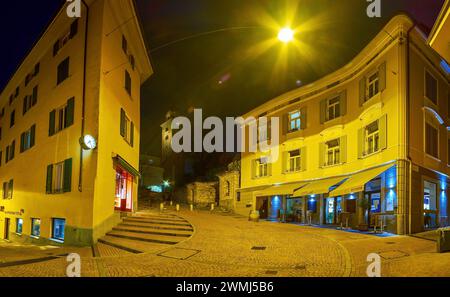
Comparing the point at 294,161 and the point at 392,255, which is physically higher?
the point at 294,161

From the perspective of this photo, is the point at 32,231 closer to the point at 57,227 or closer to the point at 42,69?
the point at 57,227

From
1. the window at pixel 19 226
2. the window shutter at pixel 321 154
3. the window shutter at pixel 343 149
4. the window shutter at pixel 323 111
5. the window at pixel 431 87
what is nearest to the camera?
the window at pixel 431 87

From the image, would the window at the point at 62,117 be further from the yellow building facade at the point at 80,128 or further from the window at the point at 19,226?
the window at the point at 19,226

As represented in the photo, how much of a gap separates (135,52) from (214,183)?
20726mm

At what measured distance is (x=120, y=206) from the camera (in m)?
19.3

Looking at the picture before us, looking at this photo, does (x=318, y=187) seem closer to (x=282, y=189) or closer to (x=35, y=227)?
(x=282, y=189)

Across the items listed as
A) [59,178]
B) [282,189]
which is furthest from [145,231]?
[282,189]

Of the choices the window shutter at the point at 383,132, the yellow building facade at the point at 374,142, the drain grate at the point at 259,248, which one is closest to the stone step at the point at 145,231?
the drain grate at the point at 259,248

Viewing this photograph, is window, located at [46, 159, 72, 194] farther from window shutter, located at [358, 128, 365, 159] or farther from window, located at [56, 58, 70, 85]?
window shutter, located at [358, 128, 365, 159]

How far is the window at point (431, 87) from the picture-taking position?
1870 centimetres

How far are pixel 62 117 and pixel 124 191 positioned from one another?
18.0 ft

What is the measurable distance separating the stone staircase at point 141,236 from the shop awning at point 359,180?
27.6 feet

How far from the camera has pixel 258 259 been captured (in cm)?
1041
